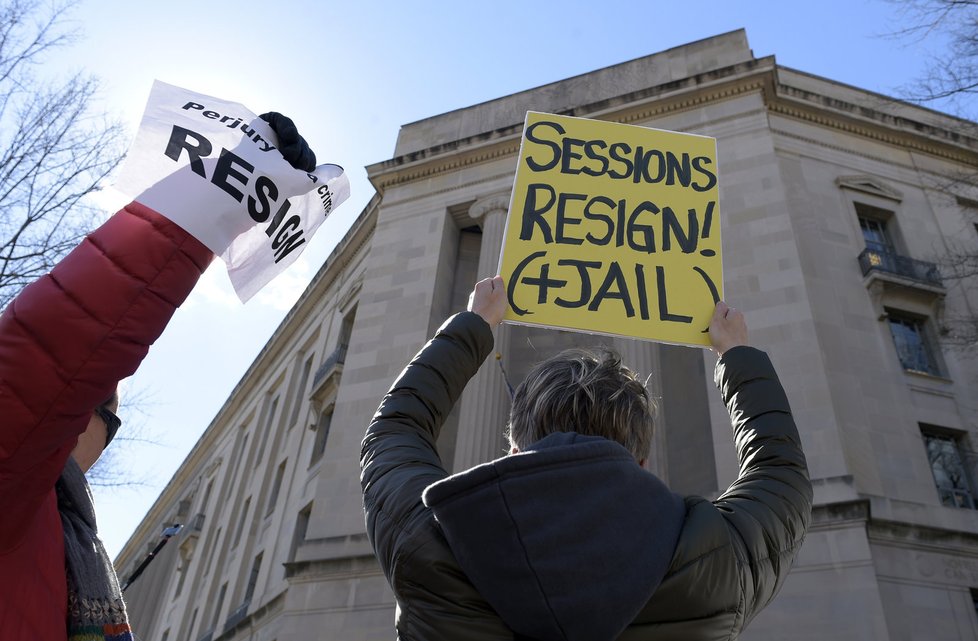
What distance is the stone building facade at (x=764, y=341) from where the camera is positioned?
13133 millimetres

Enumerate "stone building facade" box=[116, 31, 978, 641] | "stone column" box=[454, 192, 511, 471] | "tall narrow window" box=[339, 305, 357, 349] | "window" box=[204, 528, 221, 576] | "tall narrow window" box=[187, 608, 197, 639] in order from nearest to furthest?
"stone building facade" box=[116, 31, 978, 641] → "stone column" box=[454, 192, 511, 471] → "tall narrow window" box=[339, 305, 357, 349] → "tall narrow window" box=[187, 608, 197, 639] → "window" box=[204, 528, 221, 576]

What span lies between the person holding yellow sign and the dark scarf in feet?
2.65

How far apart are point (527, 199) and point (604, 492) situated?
8.24 feet

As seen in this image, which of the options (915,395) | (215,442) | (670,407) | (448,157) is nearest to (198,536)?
(215,442)

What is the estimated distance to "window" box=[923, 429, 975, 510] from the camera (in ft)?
48.8

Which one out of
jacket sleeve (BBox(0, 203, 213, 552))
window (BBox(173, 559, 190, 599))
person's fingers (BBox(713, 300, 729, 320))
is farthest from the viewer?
window (BBox(173, 559, 190, 599))

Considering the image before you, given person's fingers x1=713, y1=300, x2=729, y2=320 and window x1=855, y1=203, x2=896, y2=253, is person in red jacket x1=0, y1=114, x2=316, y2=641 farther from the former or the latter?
window x1=855, y1=203, x2=896, y2=253

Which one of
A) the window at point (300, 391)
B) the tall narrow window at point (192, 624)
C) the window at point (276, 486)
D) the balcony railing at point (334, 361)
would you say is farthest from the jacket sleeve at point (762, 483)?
the tall narrow window at point (192, 624)

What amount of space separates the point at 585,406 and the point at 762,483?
61 centimetres

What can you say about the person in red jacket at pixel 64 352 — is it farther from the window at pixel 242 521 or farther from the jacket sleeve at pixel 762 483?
the window at pixel 242 521

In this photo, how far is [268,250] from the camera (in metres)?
2.45

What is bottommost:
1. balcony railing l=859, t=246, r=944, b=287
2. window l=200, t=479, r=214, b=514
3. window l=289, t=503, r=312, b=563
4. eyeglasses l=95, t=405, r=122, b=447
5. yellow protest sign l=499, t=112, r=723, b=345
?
eyeglasses l=95, t=405, r=122, b=447

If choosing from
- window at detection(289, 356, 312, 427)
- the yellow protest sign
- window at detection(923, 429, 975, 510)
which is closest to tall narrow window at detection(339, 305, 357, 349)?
window at detection(289, 356, 312, 427)

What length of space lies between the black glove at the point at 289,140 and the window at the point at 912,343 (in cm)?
1744
